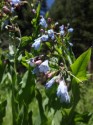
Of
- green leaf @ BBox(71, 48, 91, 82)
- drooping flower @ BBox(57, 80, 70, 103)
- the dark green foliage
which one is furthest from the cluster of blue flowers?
the dark green foliage

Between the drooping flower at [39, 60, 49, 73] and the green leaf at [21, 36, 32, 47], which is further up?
the green leaf at [21, 36, 32, 47]

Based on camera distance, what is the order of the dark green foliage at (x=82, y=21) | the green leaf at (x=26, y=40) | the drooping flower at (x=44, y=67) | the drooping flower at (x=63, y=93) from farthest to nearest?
the dark green foliage at (x=82, y=21) < the green leaf at (x=26, y=40) < the drooping flower at (x=44, y=67) < the drooping flower at (x=63, y=93)

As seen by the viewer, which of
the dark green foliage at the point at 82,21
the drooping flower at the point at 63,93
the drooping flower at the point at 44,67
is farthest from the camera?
the dark green foliage at the point at 82,21

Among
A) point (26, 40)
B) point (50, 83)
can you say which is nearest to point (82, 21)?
point (26, 40)

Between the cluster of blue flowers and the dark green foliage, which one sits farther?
the dark green foliage

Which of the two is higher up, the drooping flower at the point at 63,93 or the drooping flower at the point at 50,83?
the drooping flower at the point at 50,83

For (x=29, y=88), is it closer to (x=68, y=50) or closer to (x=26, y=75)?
(x=26, y=75)

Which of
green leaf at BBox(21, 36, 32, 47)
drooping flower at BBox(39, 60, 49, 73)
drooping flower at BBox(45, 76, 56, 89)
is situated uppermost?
green leaf at BBox(21, 36, 32, 47)

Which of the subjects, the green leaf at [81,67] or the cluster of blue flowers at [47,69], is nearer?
the cluster of blue flowers at [47,69]

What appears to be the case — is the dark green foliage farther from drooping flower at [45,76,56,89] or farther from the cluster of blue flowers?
drooping flower at [45,76,56,89]

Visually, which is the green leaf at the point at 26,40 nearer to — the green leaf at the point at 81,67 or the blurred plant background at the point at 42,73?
the blurred plant background at the point at 42,73

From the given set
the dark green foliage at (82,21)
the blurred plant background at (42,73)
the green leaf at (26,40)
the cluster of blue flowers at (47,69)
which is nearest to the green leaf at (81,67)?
the blurred plant background at (42,73)

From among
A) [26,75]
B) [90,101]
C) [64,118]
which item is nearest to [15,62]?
[26,75]

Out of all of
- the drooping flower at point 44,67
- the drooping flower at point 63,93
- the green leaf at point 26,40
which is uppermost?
the green leaf at point 26,40
